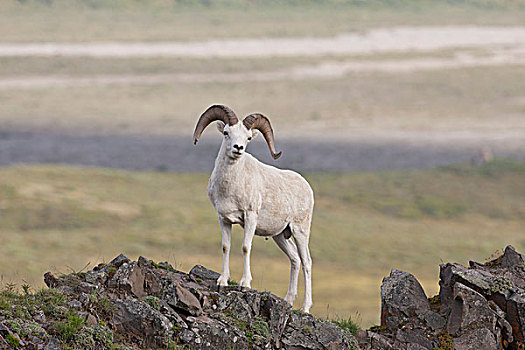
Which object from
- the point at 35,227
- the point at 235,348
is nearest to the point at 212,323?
the point at 235,348

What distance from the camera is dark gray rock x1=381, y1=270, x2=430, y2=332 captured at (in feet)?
62.0

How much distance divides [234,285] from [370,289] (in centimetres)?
4932

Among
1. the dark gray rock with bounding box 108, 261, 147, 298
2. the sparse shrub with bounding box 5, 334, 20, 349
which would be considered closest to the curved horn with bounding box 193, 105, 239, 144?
the dark gray rock with bounding box 108, 261, 147, 298

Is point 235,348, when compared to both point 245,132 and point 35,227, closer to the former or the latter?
point 245,132

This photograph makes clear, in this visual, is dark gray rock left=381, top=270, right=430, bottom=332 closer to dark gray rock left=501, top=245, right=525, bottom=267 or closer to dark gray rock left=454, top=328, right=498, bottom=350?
dark gray rock left=454, top=328, right=498, bottom=350

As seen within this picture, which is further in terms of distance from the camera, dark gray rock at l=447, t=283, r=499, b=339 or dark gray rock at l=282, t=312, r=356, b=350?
dark gray rock at l=447, t=283, r=499, b=339

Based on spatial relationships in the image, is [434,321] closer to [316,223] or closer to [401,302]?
[401,302]

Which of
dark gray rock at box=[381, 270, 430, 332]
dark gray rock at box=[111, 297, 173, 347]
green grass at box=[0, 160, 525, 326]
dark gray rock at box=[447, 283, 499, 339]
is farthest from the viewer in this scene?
green grass at box=[0, 160, 525, 326]

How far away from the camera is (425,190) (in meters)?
114

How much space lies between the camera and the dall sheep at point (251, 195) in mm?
16719

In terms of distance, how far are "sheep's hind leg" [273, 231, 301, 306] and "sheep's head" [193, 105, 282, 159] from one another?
2470 mm

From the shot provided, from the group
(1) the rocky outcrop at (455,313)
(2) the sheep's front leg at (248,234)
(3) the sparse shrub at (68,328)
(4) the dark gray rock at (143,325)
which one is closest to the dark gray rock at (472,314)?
(1) the rocky outcrop at (455,313)

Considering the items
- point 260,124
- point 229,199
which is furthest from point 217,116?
point 229,199

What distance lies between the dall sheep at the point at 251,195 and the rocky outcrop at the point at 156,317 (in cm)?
63
